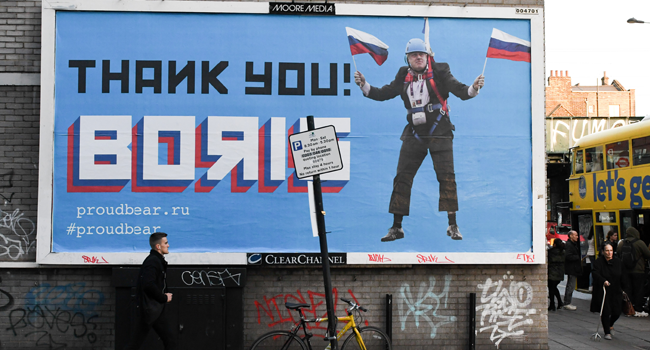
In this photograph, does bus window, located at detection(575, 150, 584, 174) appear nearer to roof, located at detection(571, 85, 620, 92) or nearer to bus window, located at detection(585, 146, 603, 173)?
bus window, located at detection(585, 146, 603, 173)

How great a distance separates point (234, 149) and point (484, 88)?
12.9 ft

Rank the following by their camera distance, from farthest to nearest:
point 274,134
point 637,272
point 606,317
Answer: point 637,272 < point 606,317 < point 274,134

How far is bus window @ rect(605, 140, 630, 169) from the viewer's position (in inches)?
577

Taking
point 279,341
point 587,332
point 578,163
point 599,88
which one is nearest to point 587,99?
point 599,88

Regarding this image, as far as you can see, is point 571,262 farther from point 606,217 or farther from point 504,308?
point 504,308

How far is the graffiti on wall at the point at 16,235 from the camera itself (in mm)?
8133

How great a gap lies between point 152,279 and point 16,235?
3.07m

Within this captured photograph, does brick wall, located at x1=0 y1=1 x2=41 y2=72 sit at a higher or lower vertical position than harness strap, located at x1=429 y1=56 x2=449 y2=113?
higher

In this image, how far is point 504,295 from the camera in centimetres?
834

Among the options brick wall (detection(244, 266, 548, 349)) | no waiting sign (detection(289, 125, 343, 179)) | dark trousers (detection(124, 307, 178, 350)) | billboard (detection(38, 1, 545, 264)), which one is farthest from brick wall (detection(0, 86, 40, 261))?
no waiting sign (detection(289, 125, 343, 179))

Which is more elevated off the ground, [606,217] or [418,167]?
[418,167]

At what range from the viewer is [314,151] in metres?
5.84

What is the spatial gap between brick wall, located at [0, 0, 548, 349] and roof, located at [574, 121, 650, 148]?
26.8 feet

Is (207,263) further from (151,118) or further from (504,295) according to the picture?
(504,295)
